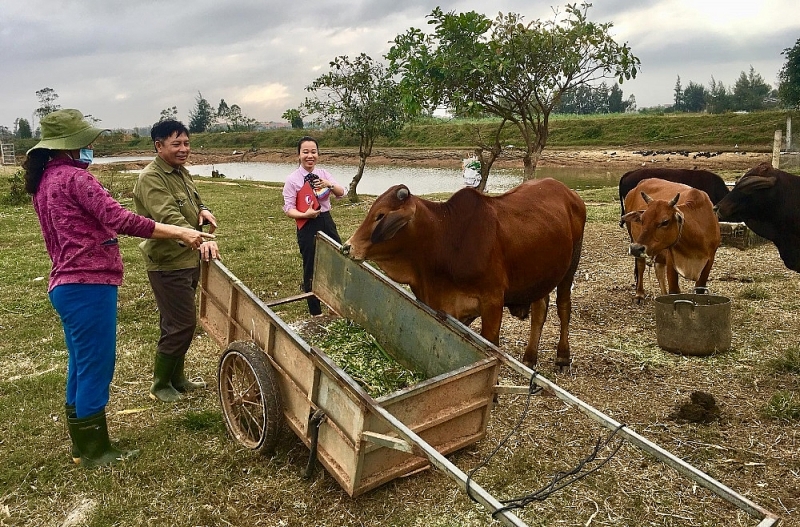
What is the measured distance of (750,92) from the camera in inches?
2830

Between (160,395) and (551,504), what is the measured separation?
299cm

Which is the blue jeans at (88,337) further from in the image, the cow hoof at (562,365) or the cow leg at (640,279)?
the cow leg at (640,279)

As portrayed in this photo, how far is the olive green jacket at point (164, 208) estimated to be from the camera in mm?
4113

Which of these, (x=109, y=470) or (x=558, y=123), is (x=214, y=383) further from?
(x=558, y=123)

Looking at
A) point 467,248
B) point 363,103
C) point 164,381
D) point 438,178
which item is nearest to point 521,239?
point 467,248

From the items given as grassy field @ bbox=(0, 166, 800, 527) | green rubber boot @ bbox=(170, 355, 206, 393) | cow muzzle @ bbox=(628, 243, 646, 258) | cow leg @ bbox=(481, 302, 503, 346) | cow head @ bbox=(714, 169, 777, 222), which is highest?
cow head @ bbox=(714, 169, 777, 222)

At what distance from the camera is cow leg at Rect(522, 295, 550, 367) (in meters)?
Answer: 5.26

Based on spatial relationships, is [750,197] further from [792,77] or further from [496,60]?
[792,77]

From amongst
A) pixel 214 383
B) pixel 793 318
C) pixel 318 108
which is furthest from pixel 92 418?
pixel 318 108

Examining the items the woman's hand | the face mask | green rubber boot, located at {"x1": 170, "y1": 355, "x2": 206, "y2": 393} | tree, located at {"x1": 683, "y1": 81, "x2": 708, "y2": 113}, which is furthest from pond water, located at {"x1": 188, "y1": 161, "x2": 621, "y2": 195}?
tree, located at {"x1": 683, "y1": 81, "x2": 708, "y2": 113}

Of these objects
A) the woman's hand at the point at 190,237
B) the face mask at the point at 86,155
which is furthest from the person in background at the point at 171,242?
the face mask at the point at 86,155

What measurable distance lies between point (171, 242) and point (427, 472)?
2346 millimetres

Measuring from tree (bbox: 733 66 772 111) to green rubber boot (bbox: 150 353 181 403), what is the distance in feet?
233

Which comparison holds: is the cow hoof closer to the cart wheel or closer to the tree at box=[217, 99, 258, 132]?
the cart wheel
